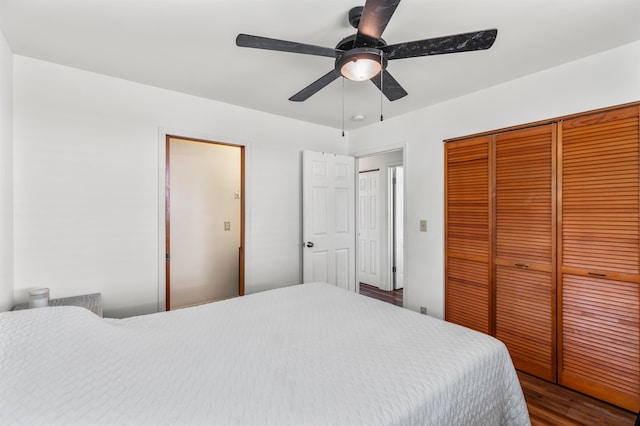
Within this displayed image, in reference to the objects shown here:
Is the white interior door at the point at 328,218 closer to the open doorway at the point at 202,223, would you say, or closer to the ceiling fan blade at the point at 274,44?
the open doorway at the point at 202,223

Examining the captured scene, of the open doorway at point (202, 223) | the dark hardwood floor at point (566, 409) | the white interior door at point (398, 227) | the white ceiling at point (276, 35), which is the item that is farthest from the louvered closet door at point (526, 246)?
the open doorway at point (202, 223)

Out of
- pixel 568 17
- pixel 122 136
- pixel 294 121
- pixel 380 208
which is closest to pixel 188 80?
pixel 122 136

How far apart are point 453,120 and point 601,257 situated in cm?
165

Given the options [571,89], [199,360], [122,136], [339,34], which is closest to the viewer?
[199,360]

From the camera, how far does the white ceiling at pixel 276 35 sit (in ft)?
5.32

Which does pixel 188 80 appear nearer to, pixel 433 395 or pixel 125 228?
pixel 125 228

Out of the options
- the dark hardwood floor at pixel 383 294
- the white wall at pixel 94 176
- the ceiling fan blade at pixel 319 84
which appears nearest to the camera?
the ceiling fan blade at pixel 319 84

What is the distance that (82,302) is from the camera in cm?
213

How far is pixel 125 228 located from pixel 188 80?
4.55ft

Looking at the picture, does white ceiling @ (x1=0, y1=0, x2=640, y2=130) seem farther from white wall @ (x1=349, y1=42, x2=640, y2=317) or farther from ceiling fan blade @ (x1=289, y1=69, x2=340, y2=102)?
ceiling fan blade @ (x1=289, y1=69, x2=340, y2=102)

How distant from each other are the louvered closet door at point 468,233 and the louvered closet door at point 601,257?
0.57 metres

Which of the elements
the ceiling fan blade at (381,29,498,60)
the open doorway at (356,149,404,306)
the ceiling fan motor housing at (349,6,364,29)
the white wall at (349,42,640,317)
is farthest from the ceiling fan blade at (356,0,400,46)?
the open doorway at (356,149,404,306)

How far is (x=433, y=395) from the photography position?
1114 millimetres

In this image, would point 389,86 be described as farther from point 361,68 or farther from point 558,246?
point 558,246
